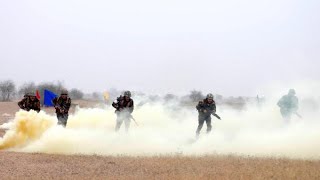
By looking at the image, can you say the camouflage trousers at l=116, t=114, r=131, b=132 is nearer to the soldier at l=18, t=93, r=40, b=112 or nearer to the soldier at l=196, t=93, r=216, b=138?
the soldier at l=196, t=93, r=216, b=138

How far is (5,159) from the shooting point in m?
11.8

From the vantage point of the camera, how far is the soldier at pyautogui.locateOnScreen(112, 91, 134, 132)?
17.7 m

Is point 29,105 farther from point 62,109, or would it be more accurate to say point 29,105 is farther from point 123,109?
point 123,109

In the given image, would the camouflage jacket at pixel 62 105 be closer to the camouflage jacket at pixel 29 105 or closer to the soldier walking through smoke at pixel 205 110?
the camouflage jacket at pixel 29 105

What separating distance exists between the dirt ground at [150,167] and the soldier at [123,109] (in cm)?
522

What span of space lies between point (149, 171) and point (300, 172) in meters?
2.99

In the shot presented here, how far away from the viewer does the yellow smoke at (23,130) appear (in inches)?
579

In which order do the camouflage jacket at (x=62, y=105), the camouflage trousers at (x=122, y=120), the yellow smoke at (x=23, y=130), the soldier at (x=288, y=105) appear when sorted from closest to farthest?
the yellow smoke at (x=23, y=130)
the camouflage jacket at (x=62, y=105)
the camouflage trousers at (x=122, y=120)
the soldier at (x=288, y=105)

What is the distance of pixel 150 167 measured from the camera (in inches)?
423

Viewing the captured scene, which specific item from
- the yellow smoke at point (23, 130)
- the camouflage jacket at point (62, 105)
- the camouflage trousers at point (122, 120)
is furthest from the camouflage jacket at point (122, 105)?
the yellow smoke at point (23, 130)

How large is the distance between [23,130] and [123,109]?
396cm

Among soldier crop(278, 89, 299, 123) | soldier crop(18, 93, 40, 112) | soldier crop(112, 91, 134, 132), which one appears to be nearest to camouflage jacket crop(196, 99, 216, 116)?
soldier crop(112, 91, 134, 132)

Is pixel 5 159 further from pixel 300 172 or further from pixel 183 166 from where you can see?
pixel 300 172

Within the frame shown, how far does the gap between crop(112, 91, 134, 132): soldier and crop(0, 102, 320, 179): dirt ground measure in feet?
17.1
